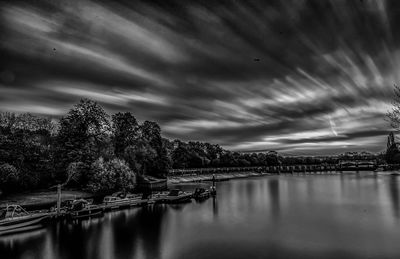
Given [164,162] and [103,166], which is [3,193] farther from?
[164,162]

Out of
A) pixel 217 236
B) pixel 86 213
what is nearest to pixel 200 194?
pixel 86 213

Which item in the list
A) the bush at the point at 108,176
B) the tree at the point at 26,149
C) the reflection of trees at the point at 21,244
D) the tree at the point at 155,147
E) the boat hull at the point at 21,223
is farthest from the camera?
the tree at the point at 155,147

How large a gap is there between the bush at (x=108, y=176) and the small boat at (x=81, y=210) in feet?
40.6

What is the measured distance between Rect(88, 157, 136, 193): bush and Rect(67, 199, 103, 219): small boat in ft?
40.6

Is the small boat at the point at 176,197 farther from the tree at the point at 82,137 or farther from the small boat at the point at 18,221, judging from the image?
the small boat at the point at 18,221

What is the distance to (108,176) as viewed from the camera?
184ft

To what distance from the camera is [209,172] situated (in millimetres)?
162000

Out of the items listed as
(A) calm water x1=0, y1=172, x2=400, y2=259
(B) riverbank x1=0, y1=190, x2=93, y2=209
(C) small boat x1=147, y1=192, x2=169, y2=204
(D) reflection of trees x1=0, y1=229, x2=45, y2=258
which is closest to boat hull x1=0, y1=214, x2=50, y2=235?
(D) reflection of trees x1=0, y1=229, x2=45, y2=258

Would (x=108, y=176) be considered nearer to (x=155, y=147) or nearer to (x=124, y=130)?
(x=124, y=130)

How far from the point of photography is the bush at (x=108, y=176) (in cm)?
5520

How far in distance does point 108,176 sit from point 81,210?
51.0 ft

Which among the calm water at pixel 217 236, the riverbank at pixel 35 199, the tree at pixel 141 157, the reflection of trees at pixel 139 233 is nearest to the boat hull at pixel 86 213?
the calm water at pixel 217 236

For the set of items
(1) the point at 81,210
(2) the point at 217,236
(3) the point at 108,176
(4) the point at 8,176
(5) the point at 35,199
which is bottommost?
(2) the point at 217,236

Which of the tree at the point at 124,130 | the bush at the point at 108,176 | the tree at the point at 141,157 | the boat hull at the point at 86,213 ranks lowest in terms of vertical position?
the boat hull at the point at 86,213
